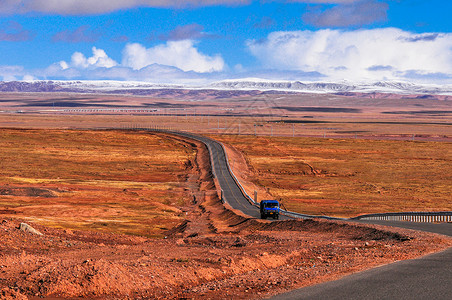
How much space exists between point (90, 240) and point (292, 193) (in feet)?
189

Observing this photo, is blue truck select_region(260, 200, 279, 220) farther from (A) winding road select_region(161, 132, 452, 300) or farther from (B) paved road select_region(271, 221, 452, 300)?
(B) paved road select_region(271, 221, 452, 300)

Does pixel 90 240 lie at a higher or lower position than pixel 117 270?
lower

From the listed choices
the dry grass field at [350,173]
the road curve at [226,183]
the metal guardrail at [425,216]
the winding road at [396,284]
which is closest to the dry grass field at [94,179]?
the road curve at [226,183]

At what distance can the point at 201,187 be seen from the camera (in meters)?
92.4

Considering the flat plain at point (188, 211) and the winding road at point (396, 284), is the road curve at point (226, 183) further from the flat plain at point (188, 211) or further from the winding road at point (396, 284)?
the winding road at point (396, 284)

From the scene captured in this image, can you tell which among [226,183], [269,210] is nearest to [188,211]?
[269,210]

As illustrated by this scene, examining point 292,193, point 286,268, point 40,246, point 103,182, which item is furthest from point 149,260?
point 103,182

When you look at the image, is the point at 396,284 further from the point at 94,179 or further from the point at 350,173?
the point at 350,173

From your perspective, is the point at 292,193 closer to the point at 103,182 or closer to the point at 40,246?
the point at 103,182

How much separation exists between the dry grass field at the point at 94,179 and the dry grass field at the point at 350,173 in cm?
1722

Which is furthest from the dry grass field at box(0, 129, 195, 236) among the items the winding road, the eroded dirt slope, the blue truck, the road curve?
the winding road

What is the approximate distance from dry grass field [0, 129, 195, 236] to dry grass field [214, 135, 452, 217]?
56.5 ft

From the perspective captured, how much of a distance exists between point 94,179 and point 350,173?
49878mm

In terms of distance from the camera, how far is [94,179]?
330ft
